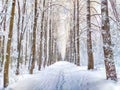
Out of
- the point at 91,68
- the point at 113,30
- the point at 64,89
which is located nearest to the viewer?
the point at 64,89

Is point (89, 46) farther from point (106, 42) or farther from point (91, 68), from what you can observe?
point (106, 42)

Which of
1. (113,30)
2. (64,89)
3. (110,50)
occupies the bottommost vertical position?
(64,89)

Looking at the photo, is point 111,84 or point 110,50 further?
point 110,50

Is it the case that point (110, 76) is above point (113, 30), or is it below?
below

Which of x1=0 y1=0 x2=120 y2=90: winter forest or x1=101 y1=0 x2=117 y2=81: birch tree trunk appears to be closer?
x1=101 y1=0 x2=117 y2=81: birch tree trunk

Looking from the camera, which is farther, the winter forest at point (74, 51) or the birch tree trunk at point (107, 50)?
the winter forest at point (74, 51)

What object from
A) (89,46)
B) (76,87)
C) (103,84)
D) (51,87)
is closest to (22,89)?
(51,87)

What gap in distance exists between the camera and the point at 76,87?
430 inches

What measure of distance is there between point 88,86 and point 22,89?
10.1 ft

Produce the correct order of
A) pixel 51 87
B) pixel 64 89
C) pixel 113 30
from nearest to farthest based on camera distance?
pixel 64 89, pixel 51 87, pixel 113 30

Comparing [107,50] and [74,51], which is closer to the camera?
[107,50]

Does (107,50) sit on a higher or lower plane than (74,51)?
lower

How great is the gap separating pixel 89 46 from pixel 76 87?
6.66 meters

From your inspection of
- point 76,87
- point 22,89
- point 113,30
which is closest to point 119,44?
point 113,30
